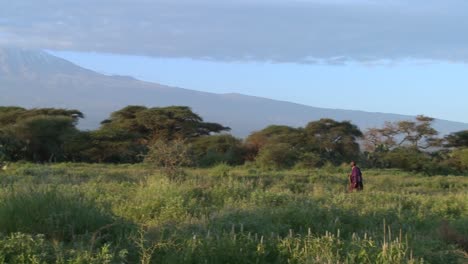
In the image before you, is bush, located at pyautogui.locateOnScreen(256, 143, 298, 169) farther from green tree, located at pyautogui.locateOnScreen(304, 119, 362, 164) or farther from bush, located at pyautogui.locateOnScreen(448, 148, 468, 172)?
bush, located at pyautogui.locateOnScreen(448, 148, 468, 172)

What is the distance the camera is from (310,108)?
124m

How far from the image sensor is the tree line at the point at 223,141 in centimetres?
2564

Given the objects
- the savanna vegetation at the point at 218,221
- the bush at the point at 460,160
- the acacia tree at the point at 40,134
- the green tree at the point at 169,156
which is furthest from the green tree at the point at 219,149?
the bush at the point at 460,160

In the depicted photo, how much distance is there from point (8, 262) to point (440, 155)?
28706mm

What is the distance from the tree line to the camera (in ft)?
84.1

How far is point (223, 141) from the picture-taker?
28781 mm

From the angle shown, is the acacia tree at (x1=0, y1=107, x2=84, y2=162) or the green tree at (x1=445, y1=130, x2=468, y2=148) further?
the green tree at (x1=445, y1=130, x2=468, y2=148)

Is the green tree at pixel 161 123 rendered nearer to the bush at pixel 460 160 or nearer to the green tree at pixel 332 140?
the green tree at pixel 332 140

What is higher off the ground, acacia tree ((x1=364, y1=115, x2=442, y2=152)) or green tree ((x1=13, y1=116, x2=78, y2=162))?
acacia tree ((x1=364, y1=115, x2=442, y2=152))

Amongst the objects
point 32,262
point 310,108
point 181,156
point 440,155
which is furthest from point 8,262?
point 310,108

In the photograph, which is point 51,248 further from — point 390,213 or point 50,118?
point 50,118

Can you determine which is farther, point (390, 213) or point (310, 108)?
point (310, 108)

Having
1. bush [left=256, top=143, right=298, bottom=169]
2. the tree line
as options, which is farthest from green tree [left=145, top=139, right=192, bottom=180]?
bush [left=256, top=143, right=298, bottom=169]

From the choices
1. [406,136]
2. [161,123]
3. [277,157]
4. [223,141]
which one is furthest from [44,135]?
[406,136]
